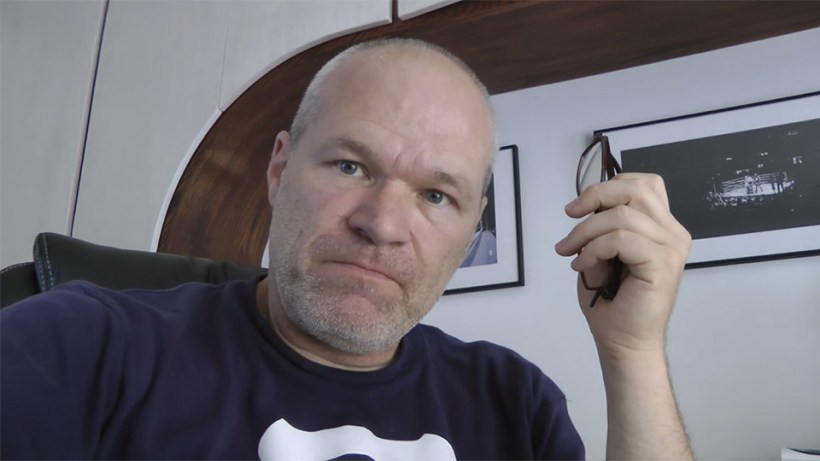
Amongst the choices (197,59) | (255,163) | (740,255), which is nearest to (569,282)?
(740,255)

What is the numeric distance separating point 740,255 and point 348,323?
1037 millimetres

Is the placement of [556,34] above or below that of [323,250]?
above

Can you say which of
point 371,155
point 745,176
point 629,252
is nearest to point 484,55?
point 745,176

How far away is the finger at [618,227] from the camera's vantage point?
2.83ft

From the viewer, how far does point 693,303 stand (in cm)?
158

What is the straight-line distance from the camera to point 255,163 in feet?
6.28

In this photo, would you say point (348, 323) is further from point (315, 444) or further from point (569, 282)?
point (569, 282)

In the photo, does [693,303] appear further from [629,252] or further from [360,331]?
[360,331]

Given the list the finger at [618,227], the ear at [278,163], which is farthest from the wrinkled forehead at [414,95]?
the finger at [618,227]

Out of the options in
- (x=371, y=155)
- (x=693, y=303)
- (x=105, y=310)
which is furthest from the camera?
(x=693, y=303)

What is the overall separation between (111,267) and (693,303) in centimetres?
120

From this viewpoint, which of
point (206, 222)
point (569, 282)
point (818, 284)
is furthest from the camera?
point (206, 222)

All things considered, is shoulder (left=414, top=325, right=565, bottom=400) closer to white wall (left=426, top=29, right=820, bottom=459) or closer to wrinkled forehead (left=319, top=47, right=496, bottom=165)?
A: wrinkled forehead (left=319, top=47, right=496, bottom=165)

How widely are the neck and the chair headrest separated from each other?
257 millimetres
